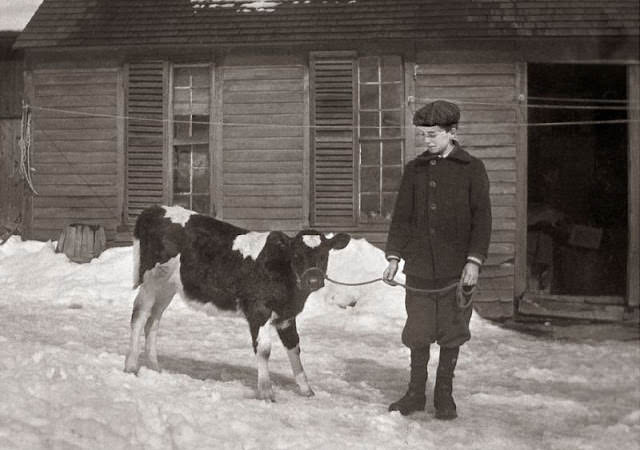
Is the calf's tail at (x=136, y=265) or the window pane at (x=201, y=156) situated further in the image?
the window pane at (x=201, y=156)

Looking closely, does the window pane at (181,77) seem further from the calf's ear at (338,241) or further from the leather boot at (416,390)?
the leather boot at (416,390)

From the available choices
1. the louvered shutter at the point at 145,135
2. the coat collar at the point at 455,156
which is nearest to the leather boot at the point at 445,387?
the coat collar at the point at 455,156

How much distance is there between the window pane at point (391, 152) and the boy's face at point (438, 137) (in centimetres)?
653

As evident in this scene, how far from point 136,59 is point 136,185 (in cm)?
200

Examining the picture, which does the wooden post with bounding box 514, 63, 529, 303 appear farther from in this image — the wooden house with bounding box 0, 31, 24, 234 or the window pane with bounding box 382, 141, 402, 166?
the wooden house with bounding box 0, 31, 24, 234

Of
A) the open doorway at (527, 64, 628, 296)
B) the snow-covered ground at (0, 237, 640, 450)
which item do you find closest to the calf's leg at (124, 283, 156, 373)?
the snow-covered ground at (0, 237, 640, 450)

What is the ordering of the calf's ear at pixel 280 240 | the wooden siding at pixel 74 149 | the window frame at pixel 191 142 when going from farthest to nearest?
1. the wooden siding at pixel 74 149
2. the window frame at pixel 191 142
3. the calf's ear at pixel 280 240

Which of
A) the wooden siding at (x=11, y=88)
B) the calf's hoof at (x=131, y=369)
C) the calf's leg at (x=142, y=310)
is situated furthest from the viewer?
the wooden siding at (x=11, y=88)

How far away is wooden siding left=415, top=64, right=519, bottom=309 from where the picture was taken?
37.9ft

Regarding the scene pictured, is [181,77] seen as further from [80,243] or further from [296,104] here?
[80,243]

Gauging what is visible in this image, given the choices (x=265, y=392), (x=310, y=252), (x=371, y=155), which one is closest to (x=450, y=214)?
(x=310, y=252)

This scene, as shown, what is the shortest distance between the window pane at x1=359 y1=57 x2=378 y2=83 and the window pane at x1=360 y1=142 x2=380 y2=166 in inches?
38.5

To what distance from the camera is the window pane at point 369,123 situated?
1192 centimetres

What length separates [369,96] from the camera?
11.9 metres
